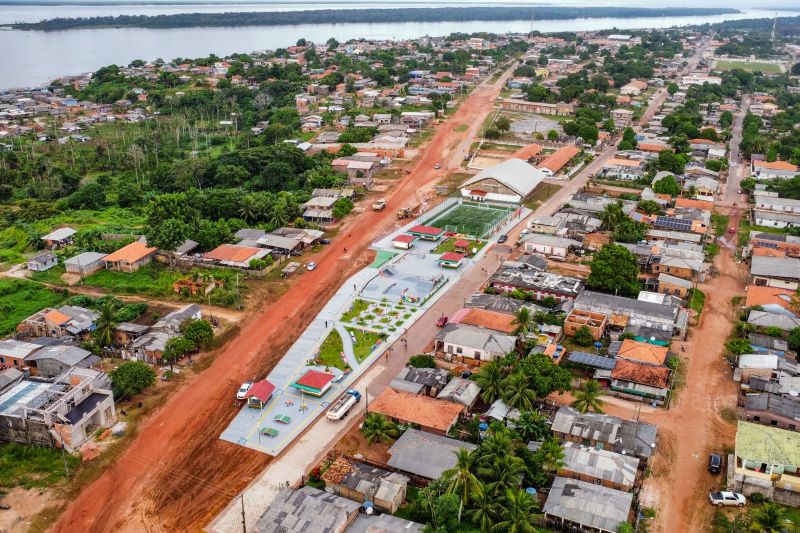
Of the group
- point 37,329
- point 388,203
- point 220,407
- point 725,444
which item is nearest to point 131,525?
point 220,407

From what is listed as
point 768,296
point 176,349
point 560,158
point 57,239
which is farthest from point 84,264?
point 560,158

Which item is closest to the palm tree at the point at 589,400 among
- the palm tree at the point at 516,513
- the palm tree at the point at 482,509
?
the palm tree at the point at 516,513

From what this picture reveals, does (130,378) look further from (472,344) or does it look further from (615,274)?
(615,274)

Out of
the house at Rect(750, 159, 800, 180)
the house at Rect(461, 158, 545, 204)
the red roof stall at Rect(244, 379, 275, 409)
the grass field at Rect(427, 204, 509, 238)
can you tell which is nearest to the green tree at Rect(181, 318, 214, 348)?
the red roof stall at Rect(244, 379, 275, 409)

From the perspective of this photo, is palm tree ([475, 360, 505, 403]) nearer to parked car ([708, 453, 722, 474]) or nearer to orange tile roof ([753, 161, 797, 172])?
parked car ([708, 453, 722, 474])

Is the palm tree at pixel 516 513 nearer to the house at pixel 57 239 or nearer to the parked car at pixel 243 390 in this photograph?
the parked car at pixel 243 390

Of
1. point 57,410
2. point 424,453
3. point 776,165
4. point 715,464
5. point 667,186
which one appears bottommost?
point 715,464

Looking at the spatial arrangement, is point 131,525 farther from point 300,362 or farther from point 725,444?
point 725,444
